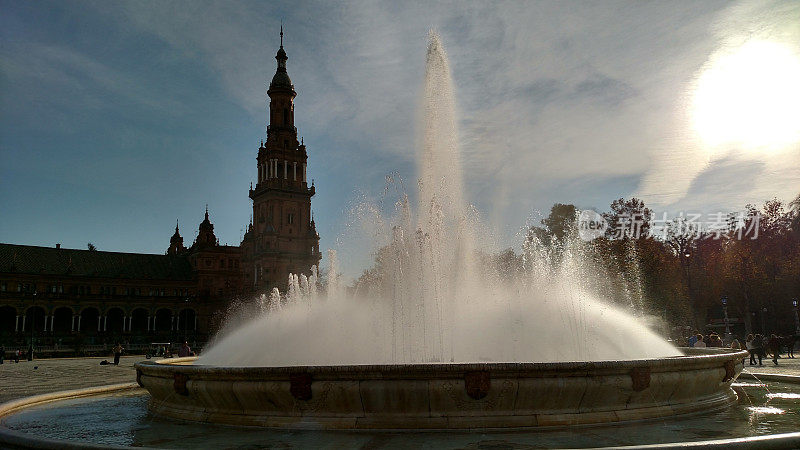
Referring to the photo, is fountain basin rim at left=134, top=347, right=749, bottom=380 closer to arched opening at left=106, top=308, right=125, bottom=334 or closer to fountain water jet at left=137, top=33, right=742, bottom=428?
fountain water jet at left=137, top=33, right=742, bottom=428

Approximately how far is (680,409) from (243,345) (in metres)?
8.50

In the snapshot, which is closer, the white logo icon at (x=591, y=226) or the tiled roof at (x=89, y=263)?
the white logo icon at (x=591, y=226)

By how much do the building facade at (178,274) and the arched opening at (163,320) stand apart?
14cm

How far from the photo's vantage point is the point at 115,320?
259 feet

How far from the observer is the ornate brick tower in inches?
3307

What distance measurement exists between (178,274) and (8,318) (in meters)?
22.6

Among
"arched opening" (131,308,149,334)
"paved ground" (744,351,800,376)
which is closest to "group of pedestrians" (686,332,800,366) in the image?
"paved ground" (744,351,800,376)

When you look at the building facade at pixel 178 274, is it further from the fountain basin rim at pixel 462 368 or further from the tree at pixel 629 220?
the fountain basin rim at pixel 462 368

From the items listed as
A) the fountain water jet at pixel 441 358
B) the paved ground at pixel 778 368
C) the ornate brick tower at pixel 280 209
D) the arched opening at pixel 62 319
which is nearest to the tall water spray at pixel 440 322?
the fountain water jet at pixel 441 358

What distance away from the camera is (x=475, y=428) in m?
7.58

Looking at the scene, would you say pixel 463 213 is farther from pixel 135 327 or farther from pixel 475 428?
pixel 135 327

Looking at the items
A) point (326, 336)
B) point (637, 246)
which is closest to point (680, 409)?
point (326, 336)

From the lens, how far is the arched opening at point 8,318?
2739 inches

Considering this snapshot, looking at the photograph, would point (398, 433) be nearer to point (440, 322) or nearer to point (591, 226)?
point (440, 322)
